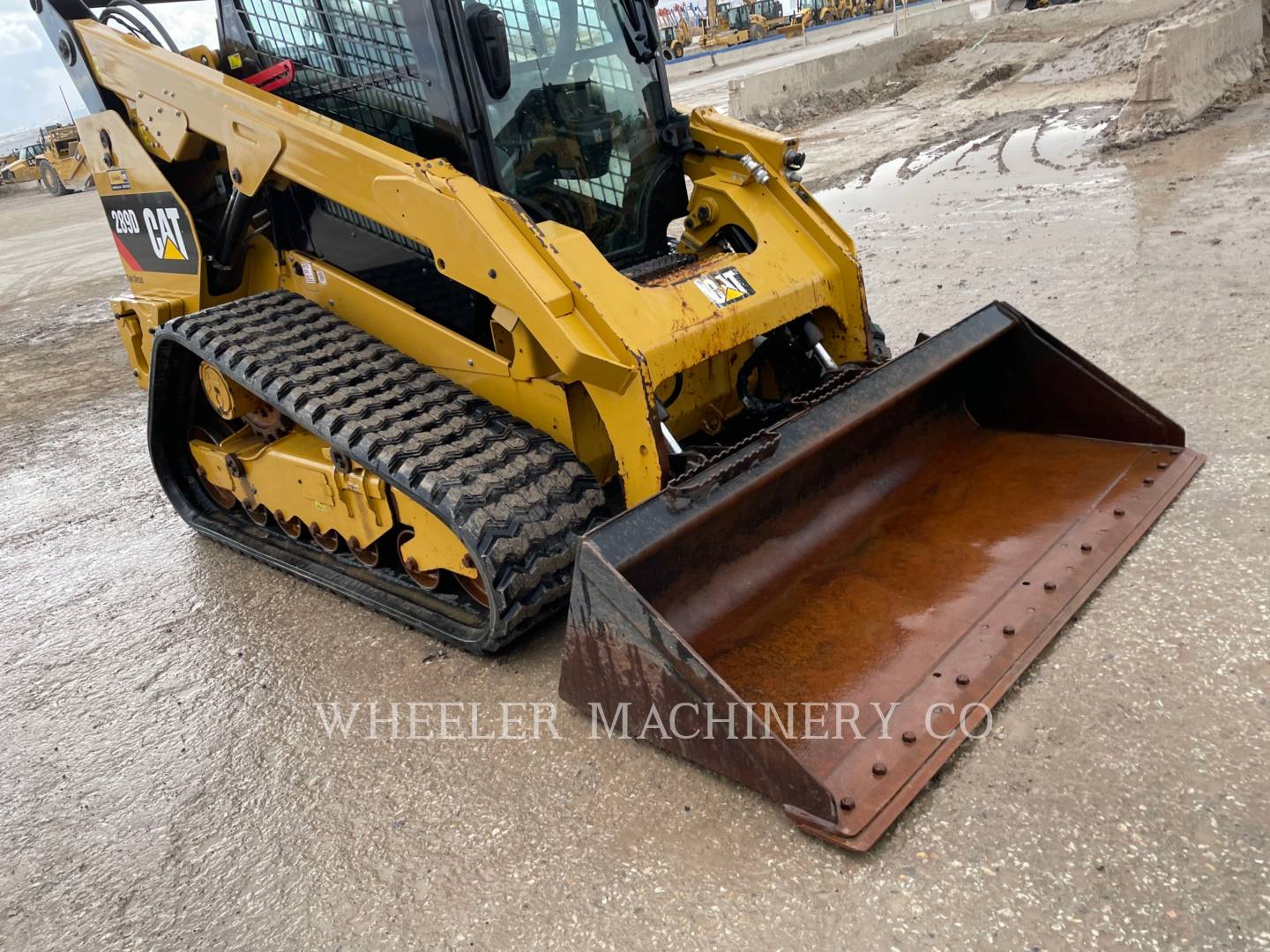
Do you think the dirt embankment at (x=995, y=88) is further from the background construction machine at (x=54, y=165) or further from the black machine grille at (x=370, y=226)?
the background construction machine at (x=54, y=165)

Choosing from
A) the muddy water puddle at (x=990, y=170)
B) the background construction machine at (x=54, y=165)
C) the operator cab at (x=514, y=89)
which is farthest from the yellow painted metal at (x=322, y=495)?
the background construction machine at (x=54, y=165)

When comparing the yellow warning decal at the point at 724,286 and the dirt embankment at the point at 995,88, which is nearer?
the yellow warning decal at the point at 724,286

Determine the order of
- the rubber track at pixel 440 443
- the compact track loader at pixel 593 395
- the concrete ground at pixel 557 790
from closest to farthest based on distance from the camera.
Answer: the concrete ground at pixel 557 790
the compact track loader at pixel 593 395
the rubber track at pixel 440 443

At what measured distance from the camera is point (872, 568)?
9.47 feet

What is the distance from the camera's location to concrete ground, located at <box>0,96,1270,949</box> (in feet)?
6.28

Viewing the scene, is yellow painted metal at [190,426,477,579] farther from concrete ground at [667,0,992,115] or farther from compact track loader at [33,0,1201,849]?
concrete ground at [667,0,992,115]

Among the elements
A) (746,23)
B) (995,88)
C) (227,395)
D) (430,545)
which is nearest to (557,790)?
(430,545)

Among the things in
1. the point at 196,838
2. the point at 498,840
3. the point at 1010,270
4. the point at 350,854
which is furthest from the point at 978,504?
the point at 1010,270

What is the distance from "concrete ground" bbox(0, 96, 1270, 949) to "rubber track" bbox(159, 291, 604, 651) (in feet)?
1.14

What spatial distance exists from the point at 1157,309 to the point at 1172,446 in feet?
5.55

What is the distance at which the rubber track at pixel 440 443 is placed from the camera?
2.70 metres

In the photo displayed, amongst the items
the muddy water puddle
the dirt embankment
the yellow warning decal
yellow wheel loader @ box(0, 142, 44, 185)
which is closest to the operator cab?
the yellow warning decal

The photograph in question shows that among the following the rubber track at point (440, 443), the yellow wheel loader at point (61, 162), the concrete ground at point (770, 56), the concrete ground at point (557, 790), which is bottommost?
the concrete ground at point (557, 790)

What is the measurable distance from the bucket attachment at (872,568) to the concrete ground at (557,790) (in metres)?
0.11
